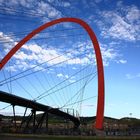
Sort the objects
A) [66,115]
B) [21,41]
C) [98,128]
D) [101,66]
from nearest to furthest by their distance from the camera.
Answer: [98,128] < [101,66] < [21,41] < [66,115]

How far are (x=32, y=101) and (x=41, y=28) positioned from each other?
69.4ft

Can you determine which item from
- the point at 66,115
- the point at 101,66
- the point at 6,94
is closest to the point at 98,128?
the point at 101,66

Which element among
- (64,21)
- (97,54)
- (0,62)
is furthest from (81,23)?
(0,62)

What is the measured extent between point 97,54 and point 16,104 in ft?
83.0

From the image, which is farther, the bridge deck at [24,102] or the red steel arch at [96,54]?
the bridge deck at [24,102]

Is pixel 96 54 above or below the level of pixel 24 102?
above

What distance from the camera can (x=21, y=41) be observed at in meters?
52.9

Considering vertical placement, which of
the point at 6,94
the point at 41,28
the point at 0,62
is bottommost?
the point at 6,94

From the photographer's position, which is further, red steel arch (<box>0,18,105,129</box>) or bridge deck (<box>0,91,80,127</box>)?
bridge deck (<box>0,91,80,127</box>)

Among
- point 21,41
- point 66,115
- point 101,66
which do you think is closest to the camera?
point 101,66

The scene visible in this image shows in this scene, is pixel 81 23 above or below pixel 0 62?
above

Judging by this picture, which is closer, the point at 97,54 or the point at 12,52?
the point at 97,54

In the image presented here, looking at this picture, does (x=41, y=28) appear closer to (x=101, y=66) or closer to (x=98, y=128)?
(x=101, y=66)

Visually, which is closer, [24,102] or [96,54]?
[96,54]
